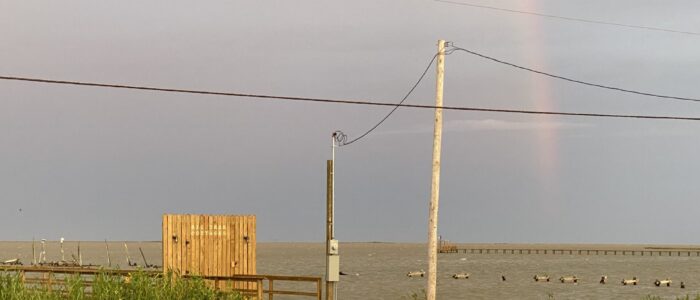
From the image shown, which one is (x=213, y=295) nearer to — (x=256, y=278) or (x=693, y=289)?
(x=256, y=278)

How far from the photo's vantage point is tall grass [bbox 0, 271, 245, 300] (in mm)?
23422

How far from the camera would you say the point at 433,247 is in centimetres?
3095

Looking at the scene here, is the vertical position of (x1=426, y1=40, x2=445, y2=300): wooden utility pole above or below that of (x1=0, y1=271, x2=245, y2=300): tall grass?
above

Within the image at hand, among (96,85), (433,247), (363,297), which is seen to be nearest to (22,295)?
(96,85)

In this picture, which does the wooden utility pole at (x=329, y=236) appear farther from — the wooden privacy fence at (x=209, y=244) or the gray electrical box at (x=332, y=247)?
the wooden privacy fence at (x=209, y=244)

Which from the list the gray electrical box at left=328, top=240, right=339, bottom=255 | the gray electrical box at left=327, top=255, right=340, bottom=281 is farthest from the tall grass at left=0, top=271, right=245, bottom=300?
the gray electrical box at left=328, top=240, right=339, bottom=255

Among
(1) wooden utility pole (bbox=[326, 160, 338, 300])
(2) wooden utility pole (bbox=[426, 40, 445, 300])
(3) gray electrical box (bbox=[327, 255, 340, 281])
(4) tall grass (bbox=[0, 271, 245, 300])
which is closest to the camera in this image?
(4) tall grass (bbox=[0, 271, 245, 300])

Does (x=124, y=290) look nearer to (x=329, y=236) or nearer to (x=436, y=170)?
(x=329, y=236)

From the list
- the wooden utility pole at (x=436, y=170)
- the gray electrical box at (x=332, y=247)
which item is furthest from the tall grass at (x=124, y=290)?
the wooden utility pole at (x=436, y=170)

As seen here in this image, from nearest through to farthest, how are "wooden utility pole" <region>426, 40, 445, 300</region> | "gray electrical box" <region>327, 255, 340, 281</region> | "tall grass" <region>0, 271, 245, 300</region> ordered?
"tall grass" <region>0, 271, 245, 300</region> → "gray electrical box" <region>327, 255, 340, 281</region> → "wooden utility pole" <region>426, 40, 445, 300</region>

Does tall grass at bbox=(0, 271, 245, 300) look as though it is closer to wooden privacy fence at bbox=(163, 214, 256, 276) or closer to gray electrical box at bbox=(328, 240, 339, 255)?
gray electrical box at bbox=(328, 240, 339, 255)

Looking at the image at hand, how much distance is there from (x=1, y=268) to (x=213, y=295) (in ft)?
26.1

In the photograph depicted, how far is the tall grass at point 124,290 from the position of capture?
23422mm

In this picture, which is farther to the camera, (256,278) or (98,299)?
(256,278)
